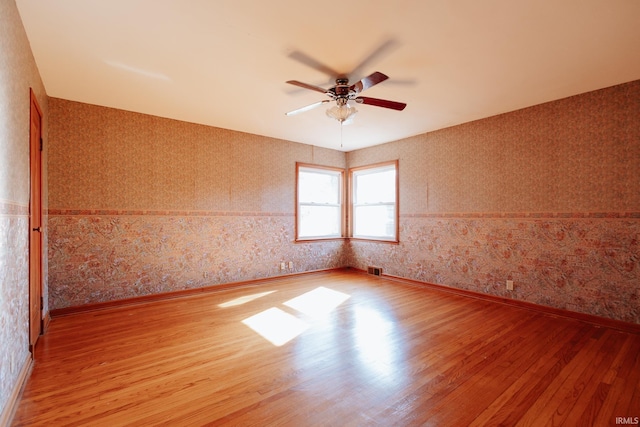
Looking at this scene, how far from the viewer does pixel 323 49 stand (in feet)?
8.13

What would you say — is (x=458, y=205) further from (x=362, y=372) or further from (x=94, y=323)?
(x=94, y=323)

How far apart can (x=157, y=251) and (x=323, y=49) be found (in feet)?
11.1

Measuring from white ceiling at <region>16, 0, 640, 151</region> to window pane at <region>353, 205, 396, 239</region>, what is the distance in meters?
2.28

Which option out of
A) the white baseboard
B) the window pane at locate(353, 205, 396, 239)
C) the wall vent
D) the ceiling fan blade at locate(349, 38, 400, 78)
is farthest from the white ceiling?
the wall vent

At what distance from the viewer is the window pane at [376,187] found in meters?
5.62

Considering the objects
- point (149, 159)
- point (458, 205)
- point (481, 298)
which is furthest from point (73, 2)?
point (481, 298)

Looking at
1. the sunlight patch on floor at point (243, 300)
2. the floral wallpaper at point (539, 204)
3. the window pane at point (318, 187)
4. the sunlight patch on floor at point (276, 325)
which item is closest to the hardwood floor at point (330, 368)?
the sunlight patch on floor at point (276, 325)

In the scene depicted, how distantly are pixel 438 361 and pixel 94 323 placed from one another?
346cm

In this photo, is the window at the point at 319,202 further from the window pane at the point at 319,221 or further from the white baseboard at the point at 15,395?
the white baseboard at the point at 15,395

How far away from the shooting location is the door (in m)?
2.49

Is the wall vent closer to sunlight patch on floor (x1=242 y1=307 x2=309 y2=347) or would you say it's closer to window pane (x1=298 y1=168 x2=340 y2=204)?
window pane (x1=298 y1=168 x2=340 y2=204)

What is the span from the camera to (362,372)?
225 centimetres

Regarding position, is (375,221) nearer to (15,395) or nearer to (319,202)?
(319,202)

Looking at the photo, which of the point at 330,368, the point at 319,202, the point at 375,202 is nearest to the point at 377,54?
the point at 330,368
